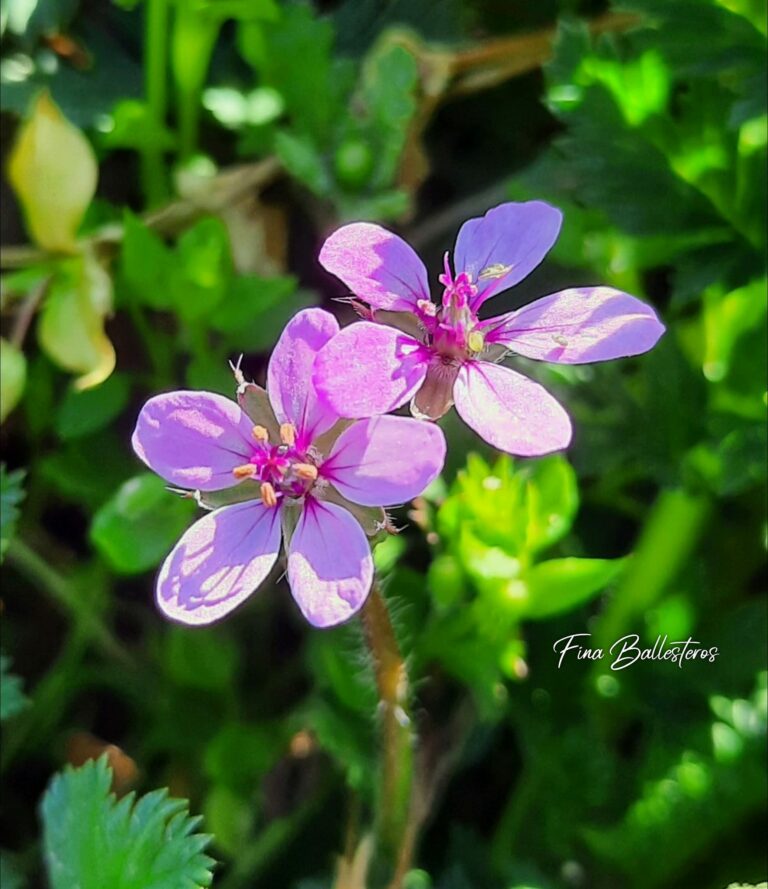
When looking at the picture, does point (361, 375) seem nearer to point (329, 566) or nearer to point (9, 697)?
point (329, 566)

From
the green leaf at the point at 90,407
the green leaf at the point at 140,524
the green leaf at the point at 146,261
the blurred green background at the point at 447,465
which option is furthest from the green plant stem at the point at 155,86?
the green leaf at the point at 140,524

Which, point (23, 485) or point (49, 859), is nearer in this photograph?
point (49, 859)

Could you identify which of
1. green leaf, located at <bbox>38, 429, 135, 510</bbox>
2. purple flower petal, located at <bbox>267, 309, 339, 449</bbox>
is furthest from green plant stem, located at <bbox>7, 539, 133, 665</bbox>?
purple flower petal, located at <bbox>267, 309, 339, 449</bbox>

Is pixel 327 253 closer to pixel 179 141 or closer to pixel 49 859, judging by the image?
pixel 49 859

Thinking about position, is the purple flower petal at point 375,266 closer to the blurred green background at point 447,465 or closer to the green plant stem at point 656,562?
the blurred green background at point 447,465

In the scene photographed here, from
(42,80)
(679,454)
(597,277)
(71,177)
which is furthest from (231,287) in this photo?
(679,454)

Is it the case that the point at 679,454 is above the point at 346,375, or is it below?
below
